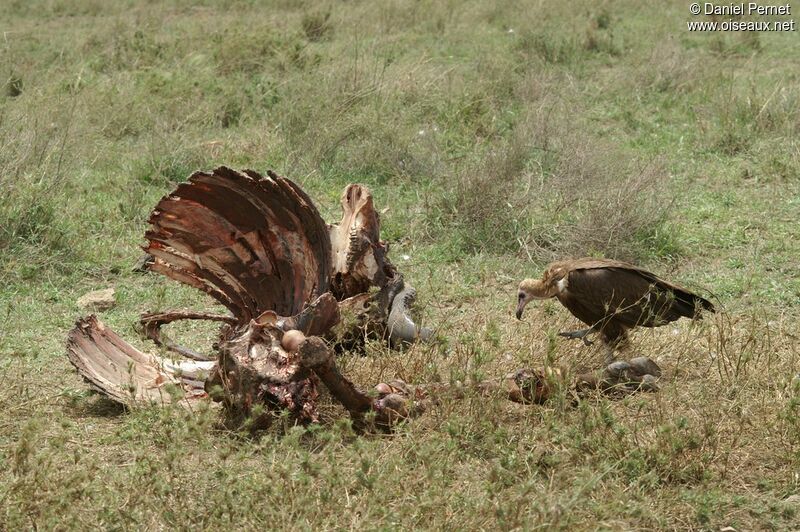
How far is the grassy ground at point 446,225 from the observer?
3.88 m

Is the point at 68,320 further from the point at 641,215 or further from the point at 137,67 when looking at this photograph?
the point at 137,67

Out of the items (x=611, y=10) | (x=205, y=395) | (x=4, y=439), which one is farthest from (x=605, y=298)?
(x=611, y=10)

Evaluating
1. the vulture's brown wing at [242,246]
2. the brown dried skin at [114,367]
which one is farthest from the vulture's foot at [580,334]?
the brown dried skin at [114,367]

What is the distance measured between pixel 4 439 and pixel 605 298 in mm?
2758

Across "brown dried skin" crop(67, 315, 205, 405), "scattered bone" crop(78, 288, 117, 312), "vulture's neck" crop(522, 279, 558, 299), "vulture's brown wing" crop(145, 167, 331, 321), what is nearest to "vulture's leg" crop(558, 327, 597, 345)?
"vulture's neck" crop(522, 279, 558, 299)

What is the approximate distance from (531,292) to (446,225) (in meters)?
2.17

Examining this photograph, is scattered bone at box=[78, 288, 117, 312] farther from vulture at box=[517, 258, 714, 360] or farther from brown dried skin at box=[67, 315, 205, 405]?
vulture at box=[517, 258, 714, 360]

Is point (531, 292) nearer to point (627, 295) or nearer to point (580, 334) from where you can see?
point (580, 334)

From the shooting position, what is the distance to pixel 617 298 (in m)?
5.11

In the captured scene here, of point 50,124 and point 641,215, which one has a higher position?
point 50,124

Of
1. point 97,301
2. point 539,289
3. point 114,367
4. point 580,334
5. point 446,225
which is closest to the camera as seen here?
point 114,367

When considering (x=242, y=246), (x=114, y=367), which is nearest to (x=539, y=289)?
(x=242, y=246)

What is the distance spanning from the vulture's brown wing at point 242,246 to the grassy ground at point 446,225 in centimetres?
63

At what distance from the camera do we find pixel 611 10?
46.8 feet
